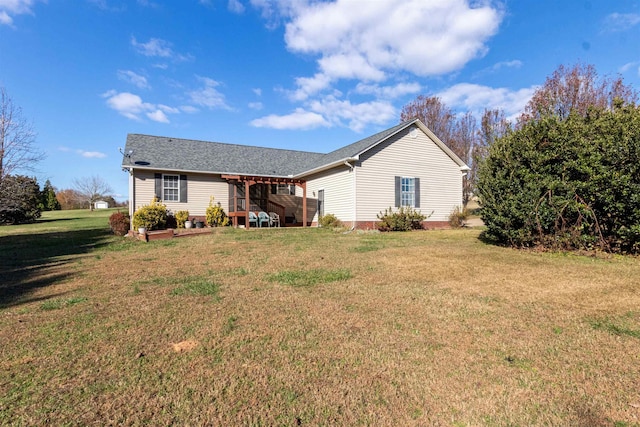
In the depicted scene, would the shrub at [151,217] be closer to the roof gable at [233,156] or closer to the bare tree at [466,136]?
the roof gable at [233,156]

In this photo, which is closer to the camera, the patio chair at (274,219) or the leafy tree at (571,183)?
the leafy tree at (571,183)

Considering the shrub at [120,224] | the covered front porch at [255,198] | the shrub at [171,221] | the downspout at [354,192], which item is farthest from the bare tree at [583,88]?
the shrub at [120,224]

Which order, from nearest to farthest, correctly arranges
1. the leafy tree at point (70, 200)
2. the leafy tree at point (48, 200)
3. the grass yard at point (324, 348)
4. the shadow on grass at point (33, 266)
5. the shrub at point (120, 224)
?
the grass yard at point (324, 348)
the shadow on grass at point (33, 266)
the shrub at point (120, 224)
the leafy tree at point (48, 200)
the leafy tree at point (70, 200)

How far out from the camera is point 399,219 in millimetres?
14875

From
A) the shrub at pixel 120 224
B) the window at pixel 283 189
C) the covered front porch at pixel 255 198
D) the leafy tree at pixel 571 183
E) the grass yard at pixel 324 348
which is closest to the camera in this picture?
the grass yard at pixel 324 348

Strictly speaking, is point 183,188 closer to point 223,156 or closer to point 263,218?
point 223,156

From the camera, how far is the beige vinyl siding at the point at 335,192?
15227mm

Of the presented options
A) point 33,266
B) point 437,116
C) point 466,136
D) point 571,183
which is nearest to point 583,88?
point 466,136

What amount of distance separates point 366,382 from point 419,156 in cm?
1536

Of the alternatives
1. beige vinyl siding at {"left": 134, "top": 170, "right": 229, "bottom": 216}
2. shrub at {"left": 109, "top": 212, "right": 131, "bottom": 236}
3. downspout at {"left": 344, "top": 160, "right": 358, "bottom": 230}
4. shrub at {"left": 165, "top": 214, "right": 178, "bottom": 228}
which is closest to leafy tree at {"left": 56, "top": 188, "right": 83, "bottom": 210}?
beige vinyl siding at {"left": 134, "top": 170, "right": 229, "bottom": 216}

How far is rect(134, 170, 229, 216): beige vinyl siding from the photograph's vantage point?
15820mm

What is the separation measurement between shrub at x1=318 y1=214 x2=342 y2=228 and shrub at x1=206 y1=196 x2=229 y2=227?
514 centimetres

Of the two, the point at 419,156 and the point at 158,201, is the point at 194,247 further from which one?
the point at 419,156

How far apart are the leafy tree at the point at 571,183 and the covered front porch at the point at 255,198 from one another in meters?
9.91
